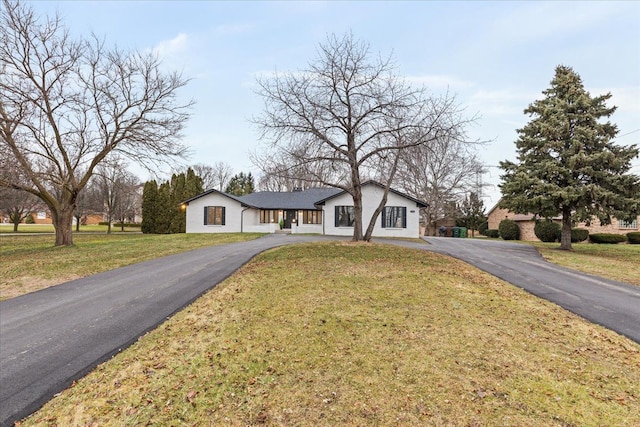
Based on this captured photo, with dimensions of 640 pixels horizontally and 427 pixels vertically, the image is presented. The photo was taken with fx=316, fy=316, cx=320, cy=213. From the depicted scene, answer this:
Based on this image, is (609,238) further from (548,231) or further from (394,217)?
(394,217)

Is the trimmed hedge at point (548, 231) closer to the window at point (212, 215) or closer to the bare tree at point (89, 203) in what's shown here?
the window at point (212, 215)

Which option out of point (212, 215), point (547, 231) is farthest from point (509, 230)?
point (212, 215)

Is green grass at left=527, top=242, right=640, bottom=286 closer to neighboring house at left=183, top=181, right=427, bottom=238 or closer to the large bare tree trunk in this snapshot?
neighboring house at left=183, top=181, right=427, bottom=238

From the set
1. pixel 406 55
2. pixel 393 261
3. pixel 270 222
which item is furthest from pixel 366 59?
pixel 270 222

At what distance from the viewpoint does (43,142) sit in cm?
1509

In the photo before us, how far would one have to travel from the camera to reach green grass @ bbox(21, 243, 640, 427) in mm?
3107

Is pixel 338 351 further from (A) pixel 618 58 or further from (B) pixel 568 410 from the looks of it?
(A) pixel 618 58

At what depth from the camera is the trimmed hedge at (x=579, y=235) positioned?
2431cm

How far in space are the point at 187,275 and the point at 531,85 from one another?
2136cm

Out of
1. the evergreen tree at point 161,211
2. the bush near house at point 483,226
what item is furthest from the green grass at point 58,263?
the bush near house at point 483,226

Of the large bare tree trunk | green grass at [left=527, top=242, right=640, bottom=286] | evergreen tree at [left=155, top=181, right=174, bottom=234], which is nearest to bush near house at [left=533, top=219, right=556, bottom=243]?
green grass at [left=527, top=242, right=640, bottom=286]

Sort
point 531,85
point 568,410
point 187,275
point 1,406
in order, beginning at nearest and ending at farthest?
1. point 568,410
2. point 1,406
3. point 187,275
4. point 531,85

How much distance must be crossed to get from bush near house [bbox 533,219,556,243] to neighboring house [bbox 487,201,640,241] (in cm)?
149

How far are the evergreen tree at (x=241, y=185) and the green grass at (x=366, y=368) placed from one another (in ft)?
172
